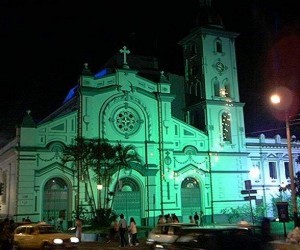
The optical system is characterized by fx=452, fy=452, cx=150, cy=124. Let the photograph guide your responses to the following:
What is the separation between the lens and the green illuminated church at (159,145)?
39219mm

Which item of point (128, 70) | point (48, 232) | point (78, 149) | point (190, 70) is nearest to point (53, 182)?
point (78, 149)

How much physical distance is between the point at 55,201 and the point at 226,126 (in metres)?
19.2

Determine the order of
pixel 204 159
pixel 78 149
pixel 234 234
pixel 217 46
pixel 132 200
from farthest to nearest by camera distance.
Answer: pixel 217 46, pixel 204 159, pixel 132 200, pixel 78 149, pixel 234 234

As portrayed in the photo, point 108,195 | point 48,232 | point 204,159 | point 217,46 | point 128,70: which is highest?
point 217,46

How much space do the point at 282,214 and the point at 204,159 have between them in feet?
72.1

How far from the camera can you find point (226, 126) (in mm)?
Answer: 47312

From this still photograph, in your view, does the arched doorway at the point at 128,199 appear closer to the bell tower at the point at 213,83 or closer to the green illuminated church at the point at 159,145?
the green illuminated church at the point at 159,145

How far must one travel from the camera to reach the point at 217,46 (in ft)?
160

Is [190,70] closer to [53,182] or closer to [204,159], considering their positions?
[204,159]

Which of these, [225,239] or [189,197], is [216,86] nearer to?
[189,197]

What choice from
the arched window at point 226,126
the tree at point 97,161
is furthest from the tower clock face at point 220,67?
the tree at point 97,161

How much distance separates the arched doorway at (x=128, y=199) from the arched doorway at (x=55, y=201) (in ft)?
15.2

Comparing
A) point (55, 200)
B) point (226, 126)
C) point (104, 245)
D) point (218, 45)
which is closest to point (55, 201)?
point (55, 200)

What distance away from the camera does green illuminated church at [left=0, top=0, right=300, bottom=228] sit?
39219mm
